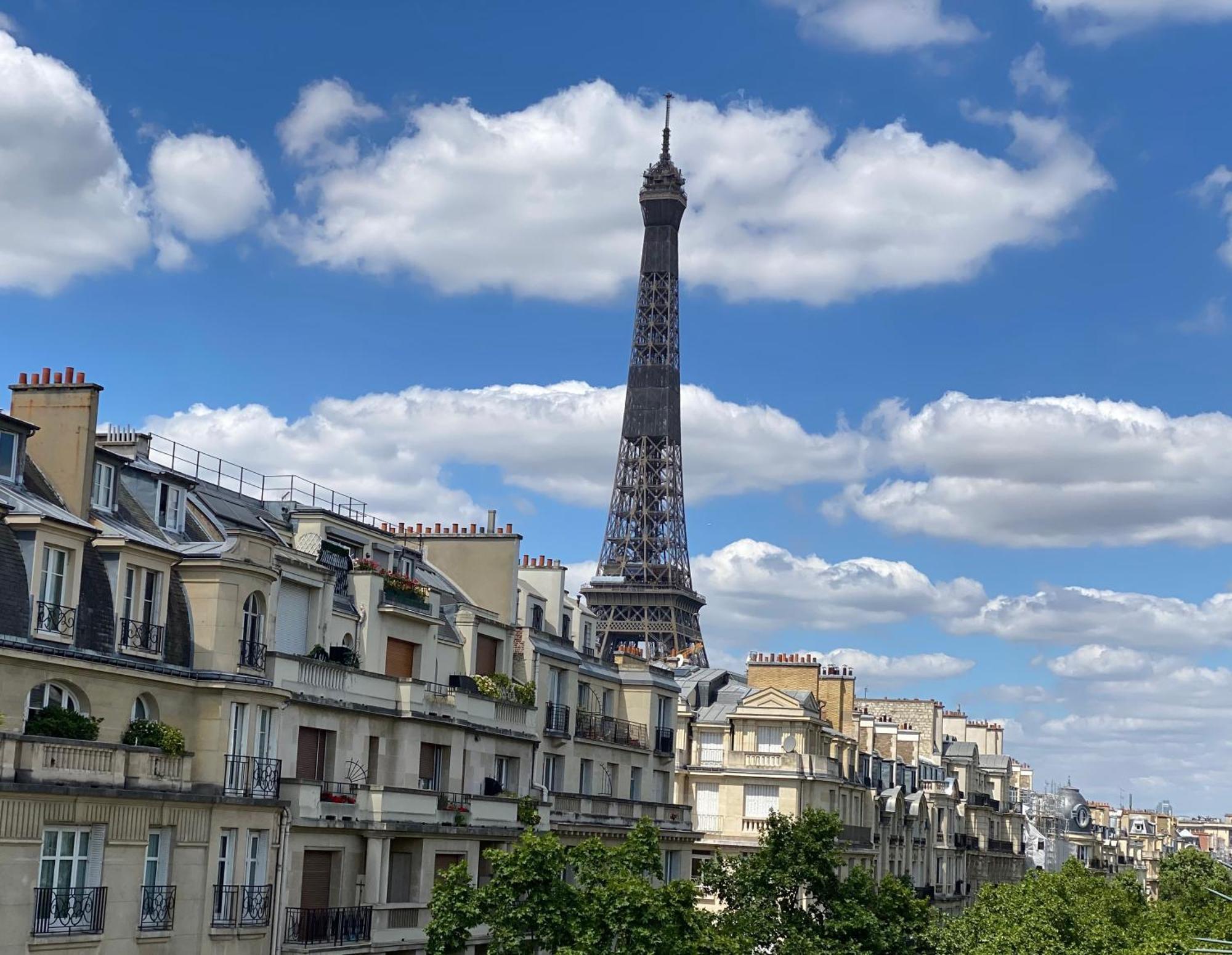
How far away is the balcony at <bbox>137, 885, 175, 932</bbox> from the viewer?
109 feet

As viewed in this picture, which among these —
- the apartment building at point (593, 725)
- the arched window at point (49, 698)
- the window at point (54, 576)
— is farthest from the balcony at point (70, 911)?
the apartment building at point (593, 725)

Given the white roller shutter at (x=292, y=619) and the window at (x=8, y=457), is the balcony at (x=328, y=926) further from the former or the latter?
the window at (x=8, y=457)

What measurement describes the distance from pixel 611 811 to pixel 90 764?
1014 inches

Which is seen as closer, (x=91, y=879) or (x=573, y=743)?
(x=91, y=879)

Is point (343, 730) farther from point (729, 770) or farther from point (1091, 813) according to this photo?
point (1091, 813)

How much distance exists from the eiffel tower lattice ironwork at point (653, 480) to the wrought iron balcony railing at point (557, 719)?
88.9 m

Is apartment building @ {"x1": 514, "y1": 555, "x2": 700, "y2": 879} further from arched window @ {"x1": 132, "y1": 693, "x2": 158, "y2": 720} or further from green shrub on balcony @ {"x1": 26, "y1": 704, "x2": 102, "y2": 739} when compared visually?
green shrub on balcony @ {"x1": 26, "y1": 704, "x2": 102, "y2": 739}

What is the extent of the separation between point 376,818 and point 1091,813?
13286 cm

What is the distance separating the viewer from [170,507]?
123ft

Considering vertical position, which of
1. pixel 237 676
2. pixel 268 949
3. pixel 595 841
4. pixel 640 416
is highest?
pixel 640 416

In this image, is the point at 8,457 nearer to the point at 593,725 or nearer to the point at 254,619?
the point at 254,619

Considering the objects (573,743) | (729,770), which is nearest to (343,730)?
(573,743)

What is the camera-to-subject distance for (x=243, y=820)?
35.8 metres

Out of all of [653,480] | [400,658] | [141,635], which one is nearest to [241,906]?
[141,635]
